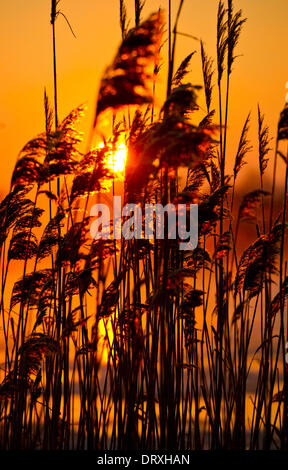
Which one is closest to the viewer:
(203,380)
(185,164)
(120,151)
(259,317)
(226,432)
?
(185,164)

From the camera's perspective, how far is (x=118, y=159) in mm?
3168

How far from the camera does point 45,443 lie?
134 inches

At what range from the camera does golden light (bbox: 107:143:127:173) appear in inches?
122

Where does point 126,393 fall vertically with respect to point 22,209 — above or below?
below

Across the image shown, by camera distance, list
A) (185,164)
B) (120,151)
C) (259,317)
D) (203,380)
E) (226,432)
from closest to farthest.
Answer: (185,164), (120,151), (226,432), (203,380), (259,317)

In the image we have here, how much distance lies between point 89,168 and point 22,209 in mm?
731

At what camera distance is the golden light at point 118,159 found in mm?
3111

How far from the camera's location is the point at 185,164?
2.55m

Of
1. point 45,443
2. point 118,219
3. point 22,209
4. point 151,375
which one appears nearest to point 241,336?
point 151,375

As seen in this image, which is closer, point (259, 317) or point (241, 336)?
point (241, 336)

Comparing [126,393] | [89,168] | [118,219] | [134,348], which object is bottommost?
[126,393]

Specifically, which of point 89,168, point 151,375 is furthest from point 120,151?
point 151,375
